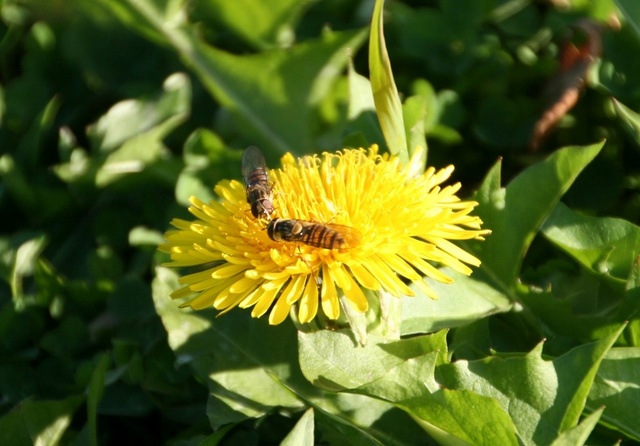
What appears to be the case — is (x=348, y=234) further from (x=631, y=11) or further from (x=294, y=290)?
(x=631, y=11)

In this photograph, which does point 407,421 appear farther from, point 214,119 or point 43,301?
point 214,119

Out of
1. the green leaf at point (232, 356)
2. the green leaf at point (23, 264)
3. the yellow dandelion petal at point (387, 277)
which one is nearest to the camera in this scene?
the yellow dandelion petal at point (387, 277)

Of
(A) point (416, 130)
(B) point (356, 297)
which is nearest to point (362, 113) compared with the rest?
(A) point (416, 130)

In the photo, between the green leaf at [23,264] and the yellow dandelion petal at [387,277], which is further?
the green leaf at [23,264]

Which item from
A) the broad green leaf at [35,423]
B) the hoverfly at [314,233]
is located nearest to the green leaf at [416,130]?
the hoverfly at [314,233]

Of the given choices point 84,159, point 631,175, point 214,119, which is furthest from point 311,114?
point 631,175

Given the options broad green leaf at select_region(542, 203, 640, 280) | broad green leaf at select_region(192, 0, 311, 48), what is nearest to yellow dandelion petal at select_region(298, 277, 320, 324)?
broad green leaf at select_region(542, 203, 640, 280)

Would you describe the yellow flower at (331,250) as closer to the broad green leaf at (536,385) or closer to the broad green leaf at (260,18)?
the broad green leaf at (536,385)
